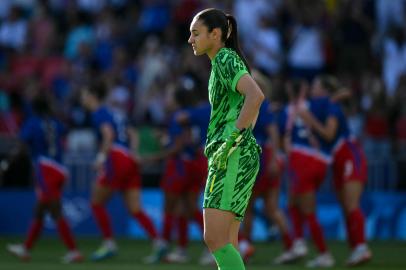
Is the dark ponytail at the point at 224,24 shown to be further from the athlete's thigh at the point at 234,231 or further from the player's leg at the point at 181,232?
the player's leg at the point at 181,232

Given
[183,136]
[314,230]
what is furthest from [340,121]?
[183,136]

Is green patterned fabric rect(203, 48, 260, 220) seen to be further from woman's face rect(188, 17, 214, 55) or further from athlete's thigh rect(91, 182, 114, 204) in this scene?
athlete's thigh rect(91, 182, 114, 204)

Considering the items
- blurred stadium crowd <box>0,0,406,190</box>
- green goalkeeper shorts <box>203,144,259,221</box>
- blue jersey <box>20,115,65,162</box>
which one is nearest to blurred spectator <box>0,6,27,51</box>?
blurred stadium crowd <box>0,0,406,190</box>

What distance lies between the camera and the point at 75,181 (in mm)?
20406

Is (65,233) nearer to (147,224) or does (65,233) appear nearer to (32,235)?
(32,235)

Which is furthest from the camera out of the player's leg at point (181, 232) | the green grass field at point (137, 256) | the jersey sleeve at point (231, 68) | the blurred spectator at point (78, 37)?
the blurred spectator at point (78, 37)

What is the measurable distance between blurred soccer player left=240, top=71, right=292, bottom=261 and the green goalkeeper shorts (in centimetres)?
593

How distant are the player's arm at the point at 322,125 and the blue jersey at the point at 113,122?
8.97 ft

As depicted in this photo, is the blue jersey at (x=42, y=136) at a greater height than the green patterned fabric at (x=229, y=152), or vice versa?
the green patterned fabric at (x=229, y=152)

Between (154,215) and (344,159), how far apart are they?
585cm

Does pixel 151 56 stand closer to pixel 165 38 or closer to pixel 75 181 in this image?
pixel 165 38

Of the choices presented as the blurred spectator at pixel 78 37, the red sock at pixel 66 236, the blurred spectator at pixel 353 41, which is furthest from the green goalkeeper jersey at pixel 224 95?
the blurred spectator at pixel 78 37

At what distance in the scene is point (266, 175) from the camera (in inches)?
623

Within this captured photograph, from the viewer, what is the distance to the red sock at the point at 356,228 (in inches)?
A: 585
